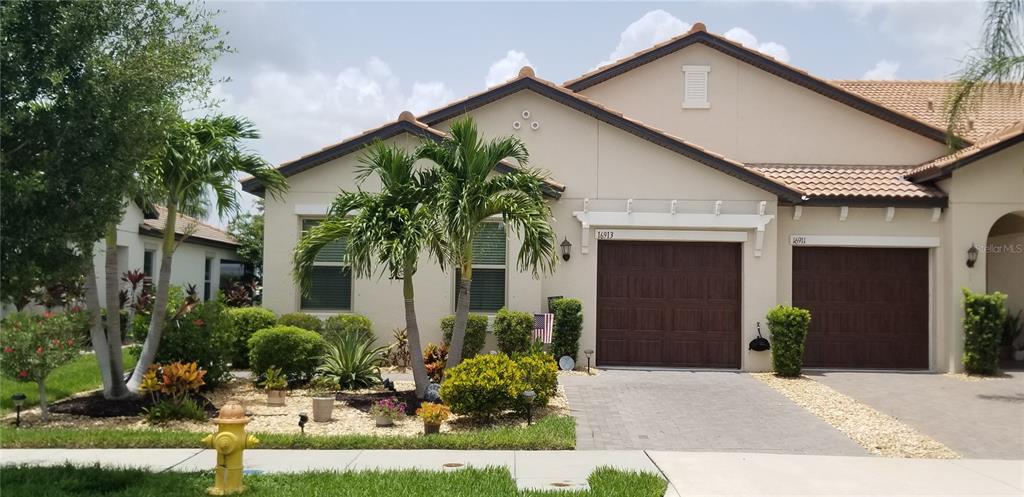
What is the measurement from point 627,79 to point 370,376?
9.22 m

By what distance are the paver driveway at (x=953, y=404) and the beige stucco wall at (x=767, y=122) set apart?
4843mm

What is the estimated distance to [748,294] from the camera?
15.3 meters

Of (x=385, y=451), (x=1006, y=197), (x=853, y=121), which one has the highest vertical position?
(x=853, y=121)

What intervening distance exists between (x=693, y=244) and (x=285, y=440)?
9.14 metres

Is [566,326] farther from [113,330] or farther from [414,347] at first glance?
[113,330]

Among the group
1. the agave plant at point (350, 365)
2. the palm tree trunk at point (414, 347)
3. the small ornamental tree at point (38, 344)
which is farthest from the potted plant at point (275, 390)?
the small ornamental tree at point (38, 344)

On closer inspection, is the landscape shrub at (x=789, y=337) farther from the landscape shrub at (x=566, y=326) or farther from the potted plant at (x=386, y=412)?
the potted plant at (x=386, y=412)

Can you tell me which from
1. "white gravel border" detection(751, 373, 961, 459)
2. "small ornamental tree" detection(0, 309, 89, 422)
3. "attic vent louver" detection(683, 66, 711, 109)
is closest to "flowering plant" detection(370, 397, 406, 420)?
"small ornamental tree" detection(0, 309, 89, 422)

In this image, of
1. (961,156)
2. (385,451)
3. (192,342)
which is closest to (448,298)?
(192,342)

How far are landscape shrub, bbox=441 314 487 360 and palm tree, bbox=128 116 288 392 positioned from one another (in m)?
4.64

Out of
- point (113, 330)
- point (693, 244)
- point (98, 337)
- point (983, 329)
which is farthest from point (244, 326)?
point (983, 329)

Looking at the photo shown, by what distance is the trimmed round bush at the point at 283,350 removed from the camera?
12.3m

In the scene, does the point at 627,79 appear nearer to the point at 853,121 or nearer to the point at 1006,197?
the point at 853,121

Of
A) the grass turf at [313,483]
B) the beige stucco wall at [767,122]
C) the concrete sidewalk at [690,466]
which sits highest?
the beige stucco wall at [767,122]
